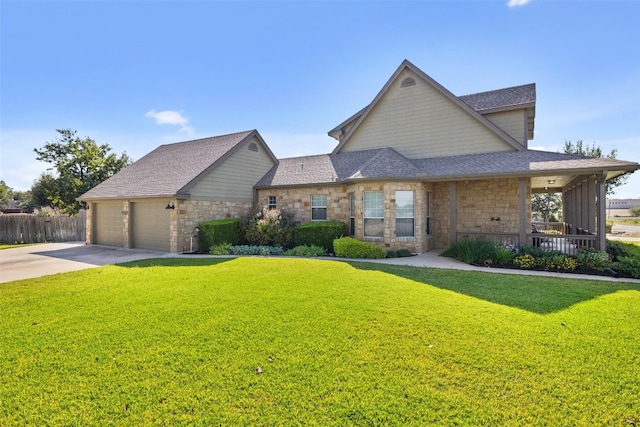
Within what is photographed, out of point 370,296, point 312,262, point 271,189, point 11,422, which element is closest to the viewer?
point 11,422

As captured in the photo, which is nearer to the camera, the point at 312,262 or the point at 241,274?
the point at 241,274

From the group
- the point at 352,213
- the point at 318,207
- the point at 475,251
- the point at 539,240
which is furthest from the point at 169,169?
the point at 539,240

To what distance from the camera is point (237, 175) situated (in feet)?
55.7

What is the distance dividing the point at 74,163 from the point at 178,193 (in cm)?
2317

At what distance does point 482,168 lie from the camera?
12484 mm

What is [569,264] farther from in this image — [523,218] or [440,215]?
[440,215]

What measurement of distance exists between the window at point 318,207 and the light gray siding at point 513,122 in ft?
31.4

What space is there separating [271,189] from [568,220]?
58.8ft

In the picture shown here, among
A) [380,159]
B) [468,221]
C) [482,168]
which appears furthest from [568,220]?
[380,159]

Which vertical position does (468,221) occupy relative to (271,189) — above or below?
below

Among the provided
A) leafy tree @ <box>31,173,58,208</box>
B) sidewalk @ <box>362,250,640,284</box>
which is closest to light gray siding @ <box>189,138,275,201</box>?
sidewalk @ <box>362,250,640,284</box>

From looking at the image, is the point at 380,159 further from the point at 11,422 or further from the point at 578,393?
the point at 11,422

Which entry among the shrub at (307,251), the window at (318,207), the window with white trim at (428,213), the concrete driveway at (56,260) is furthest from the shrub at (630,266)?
the concrete driveway at (56,260)

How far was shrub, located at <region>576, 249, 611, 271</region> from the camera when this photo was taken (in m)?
9.41
